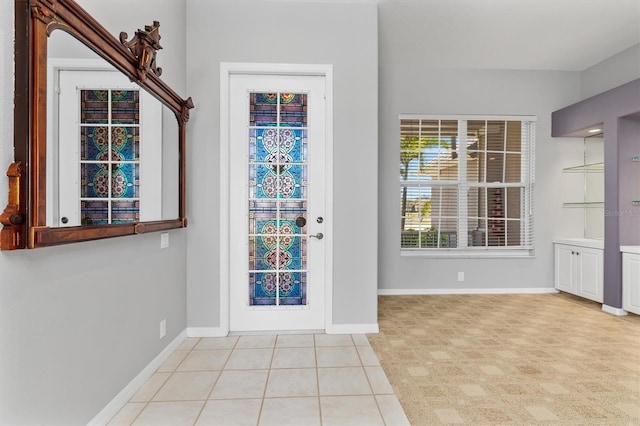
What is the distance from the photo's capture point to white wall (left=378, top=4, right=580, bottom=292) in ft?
14.2

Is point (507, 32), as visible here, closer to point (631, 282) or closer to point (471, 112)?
point (471, 112)

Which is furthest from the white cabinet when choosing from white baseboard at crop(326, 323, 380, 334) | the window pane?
white baseboard at crop(326, 323, 380, 334)

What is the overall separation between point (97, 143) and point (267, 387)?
1726 mm

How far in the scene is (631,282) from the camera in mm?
3393

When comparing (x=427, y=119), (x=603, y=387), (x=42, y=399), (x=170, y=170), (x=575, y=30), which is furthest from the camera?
(x=427, y=119)

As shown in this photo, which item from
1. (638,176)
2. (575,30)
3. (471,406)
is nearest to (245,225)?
(471,406)

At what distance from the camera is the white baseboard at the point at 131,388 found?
1.69 metres

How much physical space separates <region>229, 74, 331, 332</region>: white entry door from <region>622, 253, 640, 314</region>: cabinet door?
3321mm

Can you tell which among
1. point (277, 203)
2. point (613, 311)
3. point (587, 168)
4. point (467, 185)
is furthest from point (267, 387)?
point (587, 168)

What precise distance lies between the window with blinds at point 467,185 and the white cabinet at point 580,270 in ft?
1.37

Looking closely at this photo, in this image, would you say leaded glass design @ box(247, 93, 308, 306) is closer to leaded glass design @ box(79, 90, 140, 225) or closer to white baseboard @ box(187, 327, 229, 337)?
white baseboard @ box(187, 327, 229, 337)

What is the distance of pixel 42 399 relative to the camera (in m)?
1.29

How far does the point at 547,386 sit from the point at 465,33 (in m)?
3.48

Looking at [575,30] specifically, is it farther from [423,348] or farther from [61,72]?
[61,72]
